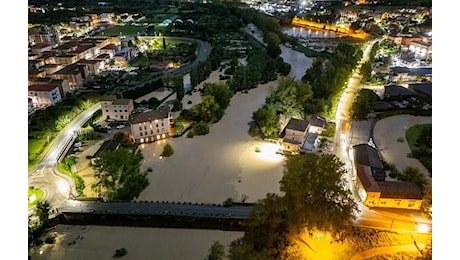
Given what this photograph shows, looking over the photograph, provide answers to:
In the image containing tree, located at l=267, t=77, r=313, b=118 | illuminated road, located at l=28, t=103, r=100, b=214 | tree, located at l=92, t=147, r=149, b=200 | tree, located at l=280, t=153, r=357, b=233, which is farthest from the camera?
tree, located at l=267, t=77, r=313, b=118

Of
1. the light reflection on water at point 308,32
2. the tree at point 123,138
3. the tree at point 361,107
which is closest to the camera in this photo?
the tree at point 123,138

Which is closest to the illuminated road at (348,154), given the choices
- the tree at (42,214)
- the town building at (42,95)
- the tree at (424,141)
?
the tree at (424,141)

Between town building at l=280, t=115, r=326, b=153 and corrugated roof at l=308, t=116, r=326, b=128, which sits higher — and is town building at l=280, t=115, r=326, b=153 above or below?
below

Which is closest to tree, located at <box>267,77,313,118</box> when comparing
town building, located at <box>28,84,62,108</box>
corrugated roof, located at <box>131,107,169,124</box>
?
corrugated roof, located at <box>131,107,169,124</box>

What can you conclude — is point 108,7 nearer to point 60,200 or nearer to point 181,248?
point 60,200

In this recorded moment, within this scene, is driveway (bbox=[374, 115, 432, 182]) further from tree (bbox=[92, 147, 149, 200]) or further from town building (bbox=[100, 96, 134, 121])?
town building (bbox=[100, 96, 134, 121])

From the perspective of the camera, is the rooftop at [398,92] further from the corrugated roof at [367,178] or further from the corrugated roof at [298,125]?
the corrugated roof at [367,178]
